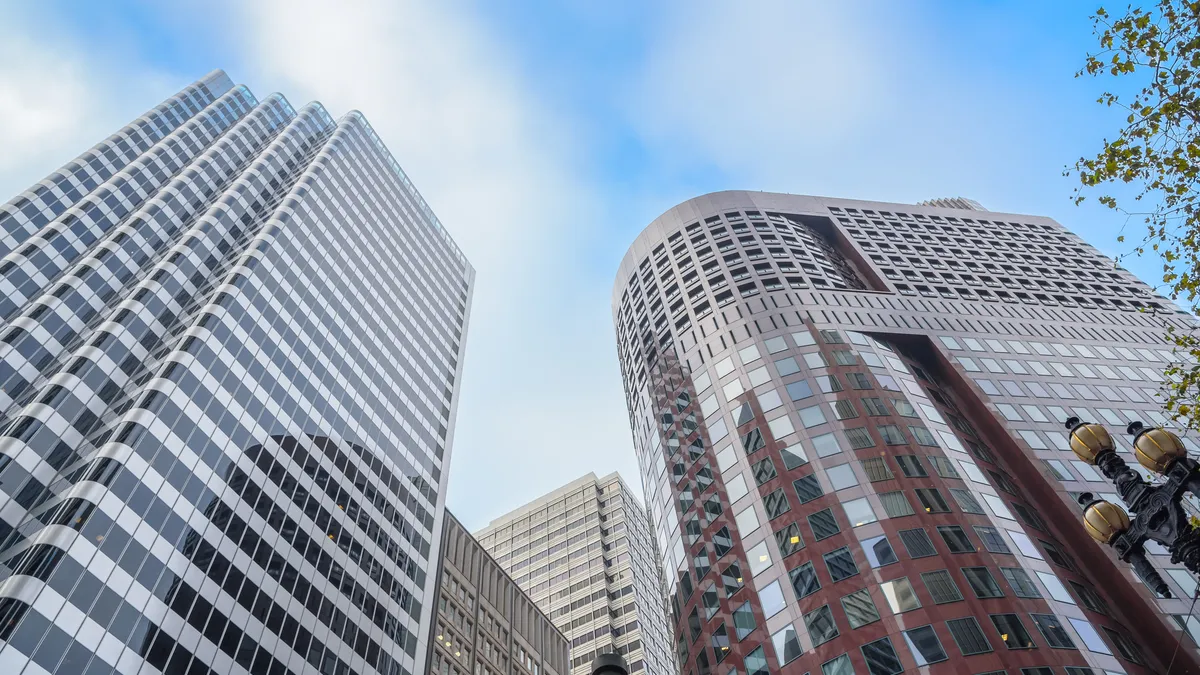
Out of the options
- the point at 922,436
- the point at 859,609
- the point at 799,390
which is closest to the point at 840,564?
the point at 859,609

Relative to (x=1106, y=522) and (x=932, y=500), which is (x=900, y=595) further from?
(x=1106, y=522)

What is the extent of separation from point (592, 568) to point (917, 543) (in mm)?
85295

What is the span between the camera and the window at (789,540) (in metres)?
45.9

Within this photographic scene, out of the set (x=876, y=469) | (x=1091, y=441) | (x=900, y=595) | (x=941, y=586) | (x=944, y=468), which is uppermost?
(x=944, y=468)

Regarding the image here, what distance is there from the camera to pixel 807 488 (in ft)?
159

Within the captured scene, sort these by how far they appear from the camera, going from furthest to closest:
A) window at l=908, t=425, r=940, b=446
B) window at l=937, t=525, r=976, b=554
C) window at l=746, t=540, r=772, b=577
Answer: window at l=908, t=425, r=940, b=446, window at l=746, t=540, r=772, b=577, window at l=937, t=525, r=976, b=554

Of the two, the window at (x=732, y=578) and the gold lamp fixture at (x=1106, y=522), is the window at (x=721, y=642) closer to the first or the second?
the window at (x=732, y=578)

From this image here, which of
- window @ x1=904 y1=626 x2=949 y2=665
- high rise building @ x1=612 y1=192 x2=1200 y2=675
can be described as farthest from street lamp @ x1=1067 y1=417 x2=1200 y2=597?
high rise building @ x1=612 y1=192 x2=1200 y2=675

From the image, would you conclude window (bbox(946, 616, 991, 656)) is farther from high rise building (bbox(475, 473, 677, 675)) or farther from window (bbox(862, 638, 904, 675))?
high rise building (bbox(475, 473, 677, 675))

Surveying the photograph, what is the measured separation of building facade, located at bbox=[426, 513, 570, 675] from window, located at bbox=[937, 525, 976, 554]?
44.7 metres

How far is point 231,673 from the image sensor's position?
47812mm

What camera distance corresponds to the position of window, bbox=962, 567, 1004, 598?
4044 centimetres

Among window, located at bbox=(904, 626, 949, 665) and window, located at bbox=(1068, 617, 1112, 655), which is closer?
window, located at bbox=(904, 626, 949, 665)

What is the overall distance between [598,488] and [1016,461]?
9381cm
